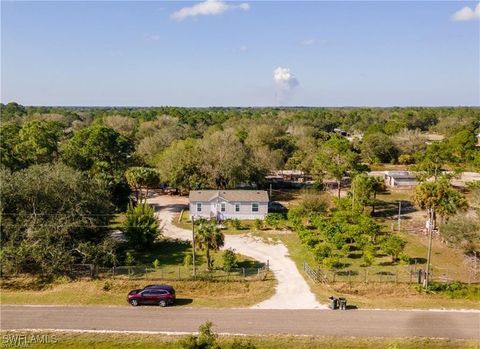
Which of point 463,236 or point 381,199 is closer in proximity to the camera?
point 463,236

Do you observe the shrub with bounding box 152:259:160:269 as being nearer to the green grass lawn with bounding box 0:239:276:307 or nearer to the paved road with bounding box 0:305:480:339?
Result: the green grass lawn with bounding box 0:239:276:307

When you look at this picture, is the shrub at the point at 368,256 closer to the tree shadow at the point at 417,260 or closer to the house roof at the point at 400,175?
the tree shadow at the point at 417,260

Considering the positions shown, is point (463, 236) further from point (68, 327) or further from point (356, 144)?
point (356, 144)

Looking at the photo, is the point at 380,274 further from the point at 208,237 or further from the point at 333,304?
the point at 208,237

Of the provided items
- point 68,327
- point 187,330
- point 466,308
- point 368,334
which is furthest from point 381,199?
point 68,327

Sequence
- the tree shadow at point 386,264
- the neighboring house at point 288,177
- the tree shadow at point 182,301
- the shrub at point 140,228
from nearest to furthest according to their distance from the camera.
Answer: the tree shadow at point 182,301 → the tree shadow at point 386,264 → the shrub at point 140,228 → the neighboring house at point 288,177

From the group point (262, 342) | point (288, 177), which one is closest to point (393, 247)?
point (262, 342)

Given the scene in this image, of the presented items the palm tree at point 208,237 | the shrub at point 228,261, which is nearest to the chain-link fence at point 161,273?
the shrub at point 228,261

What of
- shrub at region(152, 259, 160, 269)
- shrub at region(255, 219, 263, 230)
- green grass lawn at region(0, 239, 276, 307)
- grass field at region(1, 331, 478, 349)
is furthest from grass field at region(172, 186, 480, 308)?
shrub at region(152, 259, 160, 269)
